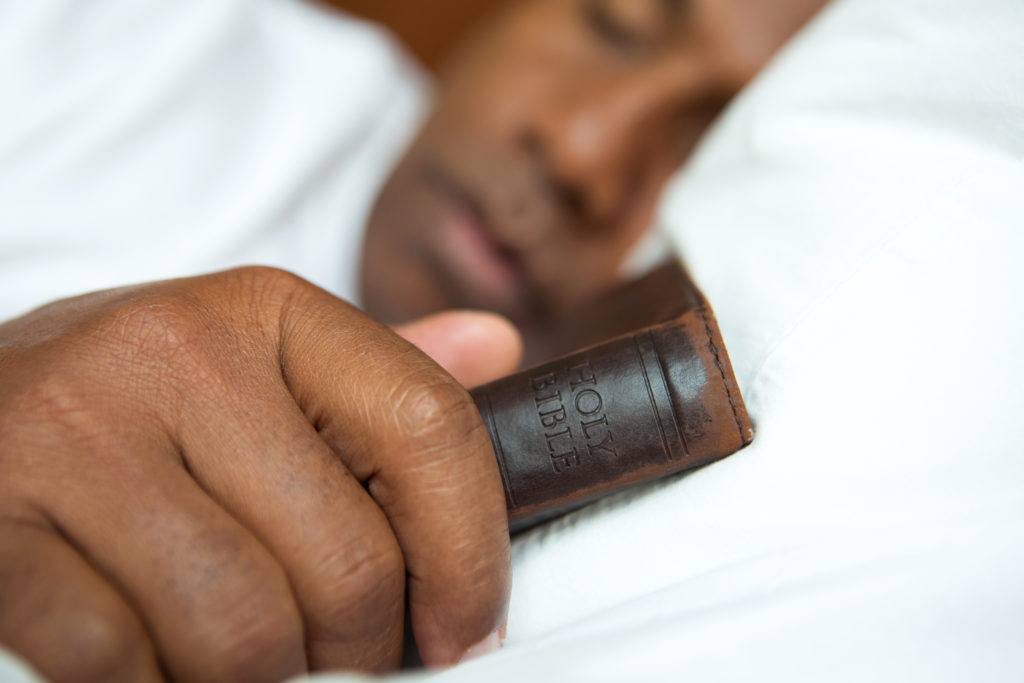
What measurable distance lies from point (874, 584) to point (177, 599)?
0.32 meters

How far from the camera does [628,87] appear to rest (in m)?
0.82

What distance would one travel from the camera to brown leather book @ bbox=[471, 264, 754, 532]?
0.38m

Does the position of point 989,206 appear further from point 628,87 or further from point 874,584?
point 628,87

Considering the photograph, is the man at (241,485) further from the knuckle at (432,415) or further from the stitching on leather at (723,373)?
the stitching on leather at (723,373)

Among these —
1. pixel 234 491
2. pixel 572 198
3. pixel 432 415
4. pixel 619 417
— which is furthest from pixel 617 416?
pixel 572 198

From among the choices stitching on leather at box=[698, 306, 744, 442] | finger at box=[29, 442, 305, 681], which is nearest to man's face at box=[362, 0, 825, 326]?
stitching on leather at box=[698, 306, 744, 442]

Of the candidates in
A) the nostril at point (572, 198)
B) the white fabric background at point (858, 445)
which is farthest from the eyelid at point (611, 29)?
the white fabric background at point (858, 445)

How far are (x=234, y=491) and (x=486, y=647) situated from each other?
17 cm

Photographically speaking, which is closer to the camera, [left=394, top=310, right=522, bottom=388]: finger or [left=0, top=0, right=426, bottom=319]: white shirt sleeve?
[left=394, top=310, right=522, bottom=388]: finger

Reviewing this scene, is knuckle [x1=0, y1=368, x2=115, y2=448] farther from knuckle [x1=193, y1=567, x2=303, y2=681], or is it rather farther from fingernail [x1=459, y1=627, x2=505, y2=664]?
fingernail [x1=459, y1=627, x2=505, y2=664]

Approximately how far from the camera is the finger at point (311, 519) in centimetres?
Result: 33

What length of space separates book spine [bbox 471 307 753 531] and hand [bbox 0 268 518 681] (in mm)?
32

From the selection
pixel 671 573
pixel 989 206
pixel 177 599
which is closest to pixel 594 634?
pixel 671 573

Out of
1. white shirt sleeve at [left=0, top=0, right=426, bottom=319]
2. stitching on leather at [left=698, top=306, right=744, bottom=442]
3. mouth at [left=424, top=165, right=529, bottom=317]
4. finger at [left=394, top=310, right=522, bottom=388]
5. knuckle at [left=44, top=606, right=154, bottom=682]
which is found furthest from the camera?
mouth at [left=424, top=165, right=529, bottom=317]
